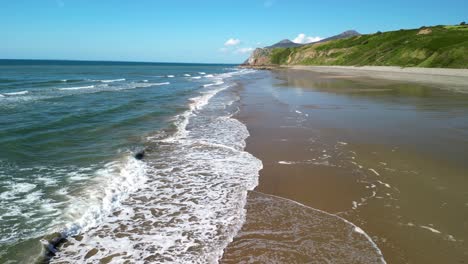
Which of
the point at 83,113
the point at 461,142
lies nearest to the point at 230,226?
the point at 461,142

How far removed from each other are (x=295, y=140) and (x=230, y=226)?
6.92 m

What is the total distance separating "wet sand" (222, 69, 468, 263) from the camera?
542cm

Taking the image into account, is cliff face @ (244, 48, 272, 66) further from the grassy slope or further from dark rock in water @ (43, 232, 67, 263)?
dark rock in water @ (43, 232, 67, 263)

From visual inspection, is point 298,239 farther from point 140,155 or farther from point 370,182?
point 140,155

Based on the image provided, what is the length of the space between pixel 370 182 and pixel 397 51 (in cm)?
7576

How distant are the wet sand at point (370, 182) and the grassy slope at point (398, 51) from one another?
155 feet

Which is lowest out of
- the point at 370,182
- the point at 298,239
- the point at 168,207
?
the point at 168,207

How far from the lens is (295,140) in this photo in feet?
41.7

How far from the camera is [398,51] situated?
73.9 meters

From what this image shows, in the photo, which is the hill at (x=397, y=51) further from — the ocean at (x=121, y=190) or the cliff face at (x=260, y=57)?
the ocean at (x=121, y=190)

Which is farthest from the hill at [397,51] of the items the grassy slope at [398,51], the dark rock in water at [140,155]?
the dark rock in water at [140,155]

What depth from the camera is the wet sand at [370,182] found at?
5422 mm

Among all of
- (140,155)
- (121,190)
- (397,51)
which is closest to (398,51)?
(397,51)

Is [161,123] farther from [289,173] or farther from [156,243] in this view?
[156,243]
